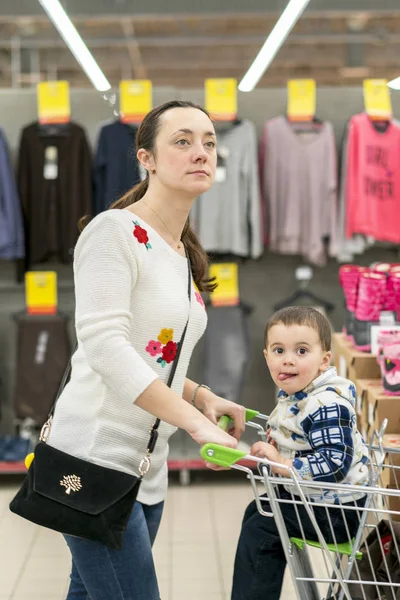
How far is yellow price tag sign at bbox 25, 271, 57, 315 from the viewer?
5.58 m

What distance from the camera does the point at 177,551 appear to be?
4078mm

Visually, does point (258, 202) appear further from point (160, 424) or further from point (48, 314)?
point (160, 424)

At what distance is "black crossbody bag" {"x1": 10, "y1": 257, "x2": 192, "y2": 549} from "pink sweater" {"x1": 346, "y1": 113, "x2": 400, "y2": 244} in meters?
3.98

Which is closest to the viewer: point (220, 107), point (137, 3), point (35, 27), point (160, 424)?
point (160, 424)

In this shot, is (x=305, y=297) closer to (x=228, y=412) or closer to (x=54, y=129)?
(x=54, y=129)

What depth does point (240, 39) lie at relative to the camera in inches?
407

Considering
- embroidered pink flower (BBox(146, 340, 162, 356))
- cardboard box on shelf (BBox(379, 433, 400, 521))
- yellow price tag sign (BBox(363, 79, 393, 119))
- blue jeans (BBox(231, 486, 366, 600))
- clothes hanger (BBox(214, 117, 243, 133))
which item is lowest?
blue jeans (BBox(231, 486, 366, 600))

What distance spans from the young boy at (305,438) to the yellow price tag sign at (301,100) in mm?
3741

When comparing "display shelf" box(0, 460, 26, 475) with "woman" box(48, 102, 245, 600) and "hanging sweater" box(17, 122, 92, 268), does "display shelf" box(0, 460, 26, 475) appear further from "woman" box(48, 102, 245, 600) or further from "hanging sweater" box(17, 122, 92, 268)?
"woman" box(48, 102, 245, 600)

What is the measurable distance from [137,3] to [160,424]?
703 cm

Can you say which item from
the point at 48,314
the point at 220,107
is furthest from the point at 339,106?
the point at 48,314

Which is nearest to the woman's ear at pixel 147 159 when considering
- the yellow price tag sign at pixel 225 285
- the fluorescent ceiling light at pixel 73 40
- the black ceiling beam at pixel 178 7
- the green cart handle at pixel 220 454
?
the green cart handle at pixel 220 454

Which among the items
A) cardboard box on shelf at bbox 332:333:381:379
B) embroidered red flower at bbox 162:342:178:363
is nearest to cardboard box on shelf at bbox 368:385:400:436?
cardboard box on shelf at bbox 332:333:381:379

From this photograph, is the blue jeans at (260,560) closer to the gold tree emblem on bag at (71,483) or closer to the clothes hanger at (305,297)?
the gold tree emblem on bag at (71,483)
